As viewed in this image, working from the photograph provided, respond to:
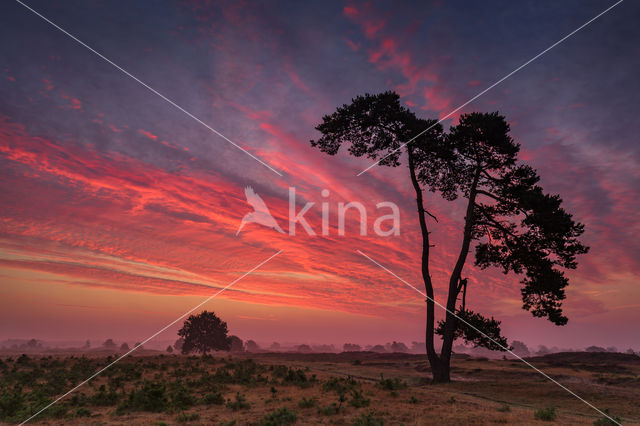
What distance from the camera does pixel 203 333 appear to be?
103250 mm

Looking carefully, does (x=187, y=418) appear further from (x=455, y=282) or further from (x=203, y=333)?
(x=203, y=333)

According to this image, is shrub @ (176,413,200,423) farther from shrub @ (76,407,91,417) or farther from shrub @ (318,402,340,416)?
shrub @ (318,402,340,416)

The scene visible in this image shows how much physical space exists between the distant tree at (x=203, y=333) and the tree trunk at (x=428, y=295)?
291ft

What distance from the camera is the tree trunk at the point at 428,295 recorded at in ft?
84.0

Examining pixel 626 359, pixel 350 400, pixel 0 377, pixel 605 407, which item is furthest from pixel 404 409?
pixel 626 359

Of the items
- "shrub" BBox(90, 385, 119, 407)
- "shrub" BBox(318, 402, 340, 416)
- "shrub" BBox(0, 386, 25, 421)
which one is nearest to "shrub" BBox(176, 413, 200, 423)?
"shrub" BBox(318, 402, 340, 416)

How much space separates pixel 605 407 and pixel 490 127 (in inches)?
684

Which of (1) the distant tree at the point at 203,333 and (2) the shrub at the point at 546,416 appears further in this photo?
(1) the distant tree at the point at 203,333

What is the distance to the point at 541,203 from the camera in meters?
24.2

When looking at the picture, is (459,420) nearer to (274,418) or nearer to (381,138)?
(274,418)

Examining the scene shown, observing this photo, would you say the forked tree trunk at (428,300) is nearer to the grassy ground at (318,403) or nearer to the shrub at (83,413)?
the grassy ground at (318,403)

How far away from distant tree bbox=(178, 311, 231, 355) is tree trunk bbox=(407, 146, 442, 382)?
8863cm

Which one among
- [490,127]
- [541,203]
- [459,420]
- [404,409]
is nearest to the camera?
[459,420]

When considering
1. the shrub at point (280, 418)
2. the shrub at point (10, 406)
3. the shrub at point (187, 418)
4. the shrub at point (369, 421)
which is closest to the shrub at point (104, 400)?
the shrub at point (10, 406)
